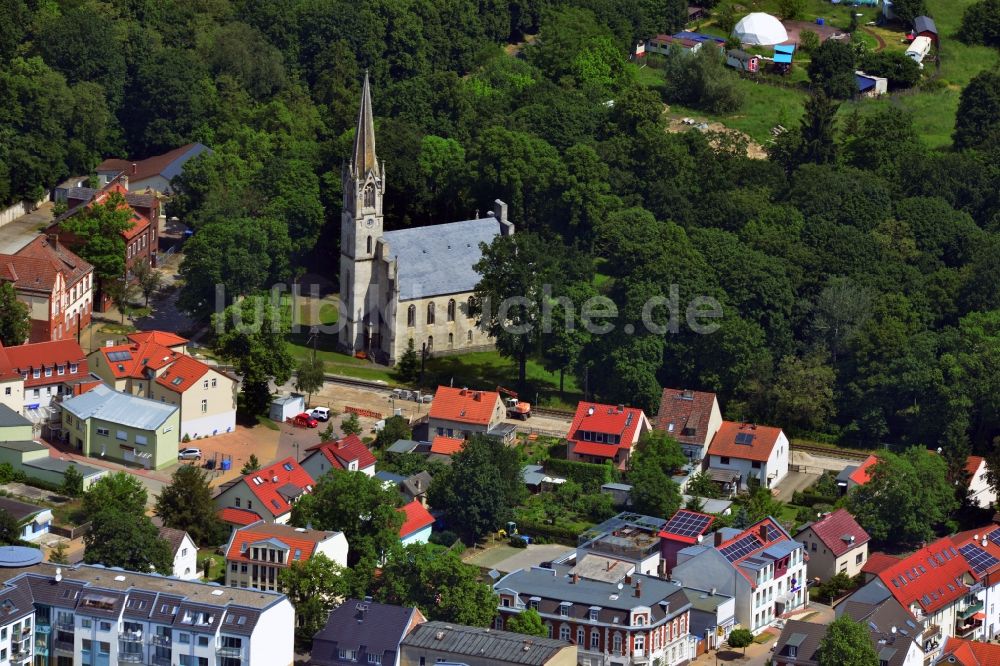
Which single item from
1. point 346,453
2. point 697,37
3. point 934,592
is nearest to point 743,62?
point 697,37

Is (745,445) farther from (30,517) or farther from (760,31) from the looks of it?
(760,31)

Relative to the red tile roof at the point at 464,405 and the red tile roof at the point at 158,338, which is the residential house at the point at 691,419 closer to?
the red tile roof at the point at 464,405

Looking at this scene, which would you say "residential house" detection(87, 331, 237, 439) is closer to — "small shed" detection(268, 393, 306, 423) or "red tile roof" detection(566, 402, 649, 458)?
"small shed" detection(268, 393, 306, 423)

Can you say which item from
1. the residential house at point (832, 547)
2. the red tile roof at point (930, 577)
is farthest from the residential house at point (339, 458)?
the red tile roof at point (930, 577)

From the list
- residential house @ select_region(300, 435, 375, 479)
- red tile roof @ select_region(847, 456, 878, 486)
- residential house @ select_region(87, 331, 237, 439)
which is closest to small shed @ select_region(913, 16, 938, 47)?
red tile roof @ select_region(847, 456, 878, 486)

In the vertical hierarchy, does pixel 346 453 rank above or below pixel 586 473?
above

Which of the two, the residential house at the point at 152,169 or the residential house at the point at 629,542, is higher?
the residential house at the point at 629,542
